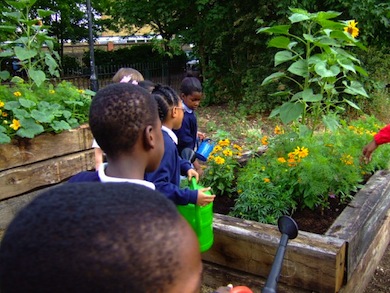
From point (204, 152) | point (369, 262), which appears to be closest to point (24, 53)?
point (204, 152)

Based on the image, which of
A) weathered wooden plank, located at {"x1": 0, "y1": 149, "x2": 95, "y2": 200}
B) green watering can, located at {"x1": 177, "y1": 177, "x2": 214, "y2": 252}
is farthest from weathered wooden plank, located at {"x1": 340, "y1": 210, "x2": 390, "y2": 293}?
weathered wooden plank, located at {"x1": 0, "y1": 149, "x2": 95, "y2": 200}

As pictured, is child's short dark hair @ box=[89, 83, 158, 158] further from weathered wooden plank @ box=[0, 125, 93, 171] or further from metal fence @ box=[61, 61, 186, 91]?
metal fence @ box=[61, 61, 186, 91]

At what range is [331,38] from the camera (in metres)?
3.08

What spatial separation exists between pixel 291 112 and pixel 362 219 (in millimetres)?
967

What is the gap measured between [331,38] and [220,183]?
4.49 feet

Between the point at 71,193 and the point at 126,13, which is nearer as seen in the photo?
the point at 71,193

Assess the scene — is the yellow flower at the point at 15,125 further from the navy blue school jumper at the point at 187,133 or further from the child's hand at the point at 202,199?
the child's hand at the point at 202,199

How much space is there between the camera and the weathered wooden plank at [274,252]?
2.20 meters

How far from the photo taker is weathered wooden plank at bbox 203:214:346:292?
7.22 feet

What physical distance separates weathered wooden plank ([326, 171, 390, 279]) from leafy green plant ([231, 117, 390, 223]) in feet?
0.41

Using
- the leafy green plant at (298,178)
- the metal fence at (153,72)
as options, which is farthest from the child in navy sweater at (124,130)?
the metal fence at (153,72)

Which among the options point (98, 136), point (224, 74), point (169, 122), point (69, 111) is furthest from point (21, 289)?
point (224, 74)

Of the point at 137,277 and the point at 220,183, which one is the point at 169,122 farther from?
the point at 137,277

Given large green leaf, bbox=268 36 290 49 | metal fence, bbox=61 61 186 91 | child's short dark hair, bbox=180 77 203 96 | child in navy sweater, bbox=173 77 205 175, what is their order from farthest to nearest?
metal fence, bbox=61 61 186 91 → child's short dark hair, bbox=180 77 203 96 → child in navy sweater, bbox=173 77 205 175 → large green leaf, bbox=268 36 290 49
